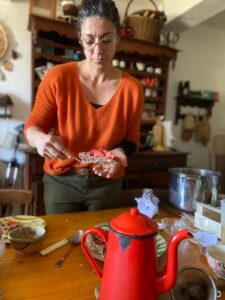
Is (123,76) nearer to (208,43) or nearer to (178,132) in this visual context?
(178,132)

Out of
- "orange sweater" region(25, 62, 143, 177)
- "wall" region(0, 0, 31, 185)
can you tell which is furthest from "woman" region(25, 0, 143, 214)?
"wall" region(0, 0, 31, 185)

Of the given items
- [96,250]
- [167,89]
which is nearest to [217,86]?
[167,89]

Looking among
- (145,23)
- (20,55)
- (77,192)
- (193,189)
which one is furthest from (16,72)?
(193,189)

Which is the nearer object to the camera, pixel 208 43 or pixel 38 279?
pixel 38 279

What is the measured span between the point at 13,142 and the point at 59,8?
4.16ft

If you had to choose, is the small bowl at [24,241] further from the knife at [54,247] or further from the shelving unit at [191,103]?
the shelving unit at [191,103]

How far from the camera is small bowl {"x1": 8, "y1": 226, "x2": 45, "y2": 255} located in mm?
685

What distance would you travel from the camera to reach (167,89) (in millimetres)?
3105

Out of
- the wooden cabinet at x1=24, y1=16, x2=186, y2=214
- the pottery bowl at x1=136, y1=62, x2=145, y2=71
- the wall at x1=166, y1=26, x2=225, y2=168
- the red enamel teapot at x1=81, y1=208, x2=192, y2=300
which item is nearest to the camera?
the red enamel teapot at x1=81, y1=208, x2=192, y2=300

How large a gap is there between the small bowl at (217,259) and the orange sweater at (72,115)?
0.54 meters

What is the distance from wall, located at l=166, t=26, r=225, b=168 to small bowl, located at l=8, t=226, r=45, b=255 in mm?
2670

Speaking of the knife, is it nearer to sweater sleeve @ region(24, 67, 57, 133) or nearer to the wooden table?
the wooden table

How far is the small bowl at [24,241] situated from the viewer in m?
0.68

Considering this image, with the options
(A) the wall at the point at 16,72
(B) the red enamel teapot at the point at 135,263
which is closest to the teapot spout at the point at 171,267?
(B) the red enamel teapot at the point at 135,263
